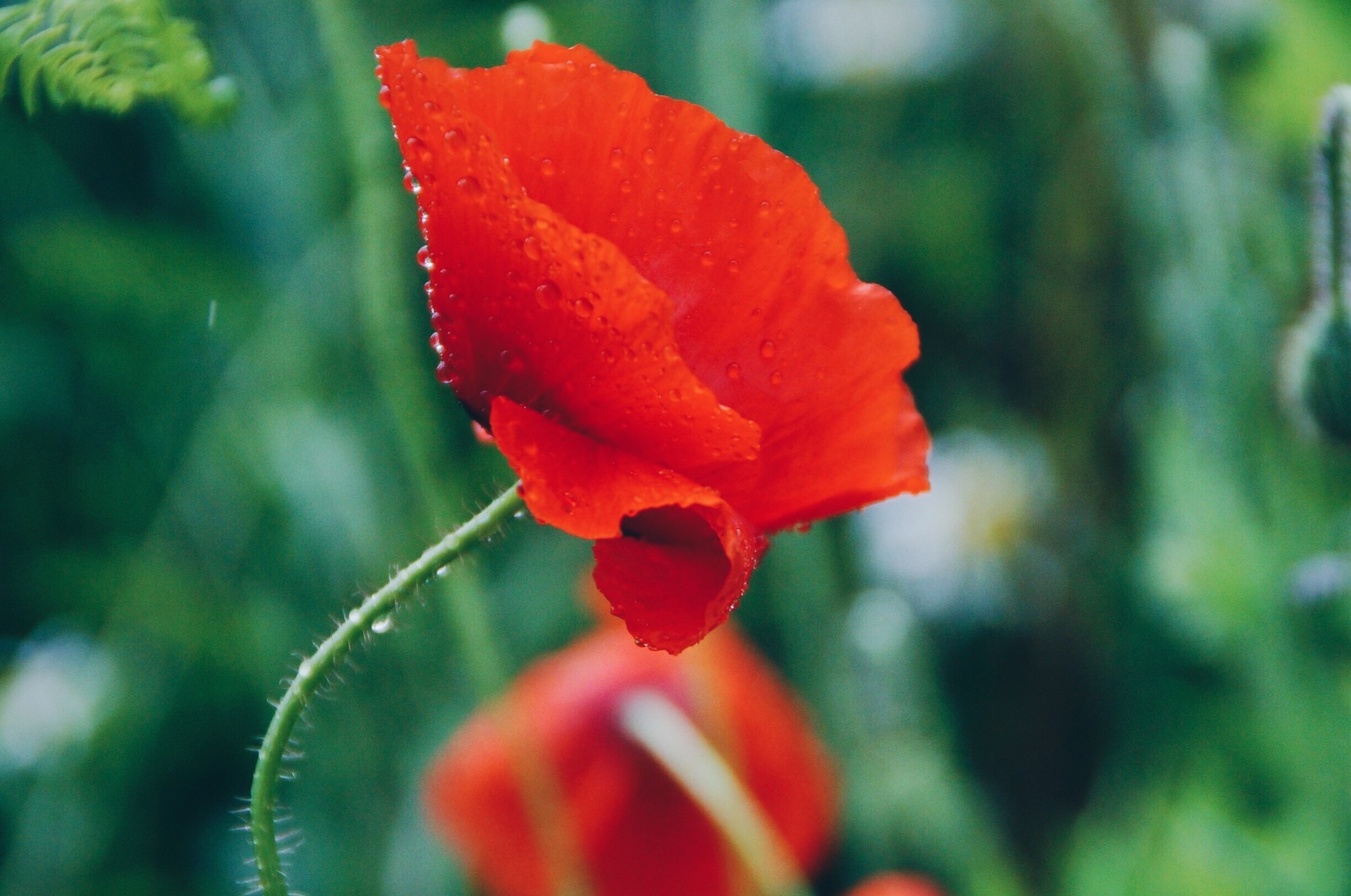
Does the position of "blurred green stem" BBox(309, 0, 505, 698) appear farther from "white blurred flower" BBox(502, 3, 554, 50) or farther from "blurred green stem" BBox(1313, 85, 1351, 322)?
"blurred green stem" BBox(1313, 85, 1351, 322)

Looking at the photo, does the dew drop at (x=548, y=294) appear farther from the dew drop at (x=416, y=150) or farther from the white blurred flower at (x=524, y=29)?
the white blurred flower at (x=524, y=29)

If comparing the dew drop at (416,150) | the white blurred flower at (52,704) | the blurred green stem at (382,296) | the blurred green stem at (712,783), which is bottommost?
the white blurred flower at (52,704)

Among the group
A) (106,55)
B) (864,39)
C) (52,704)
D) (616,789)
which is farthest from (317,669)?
(864,39)

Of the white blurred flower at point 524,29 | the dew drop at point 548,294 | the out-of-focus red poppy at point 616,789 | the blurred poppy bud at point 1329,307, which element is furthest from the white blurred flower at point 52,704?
the blurred poppy bud at point 1329,307

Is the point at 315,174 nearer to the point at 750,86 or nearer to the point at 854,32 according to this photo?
the point at 750,86

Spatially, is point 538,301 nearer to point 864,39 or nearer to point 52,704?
point 52,704

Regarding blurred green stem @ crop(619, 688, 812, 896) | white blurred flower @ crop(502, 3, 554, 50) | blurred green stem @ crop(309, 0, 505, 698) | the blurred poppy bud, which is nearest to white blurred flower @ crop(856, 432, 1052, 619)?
blurred green stem @ crop(619, 688, 812, 896)

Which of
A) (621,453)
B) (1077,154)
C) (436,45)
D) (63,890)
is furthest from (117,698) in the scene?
(1077,154)
